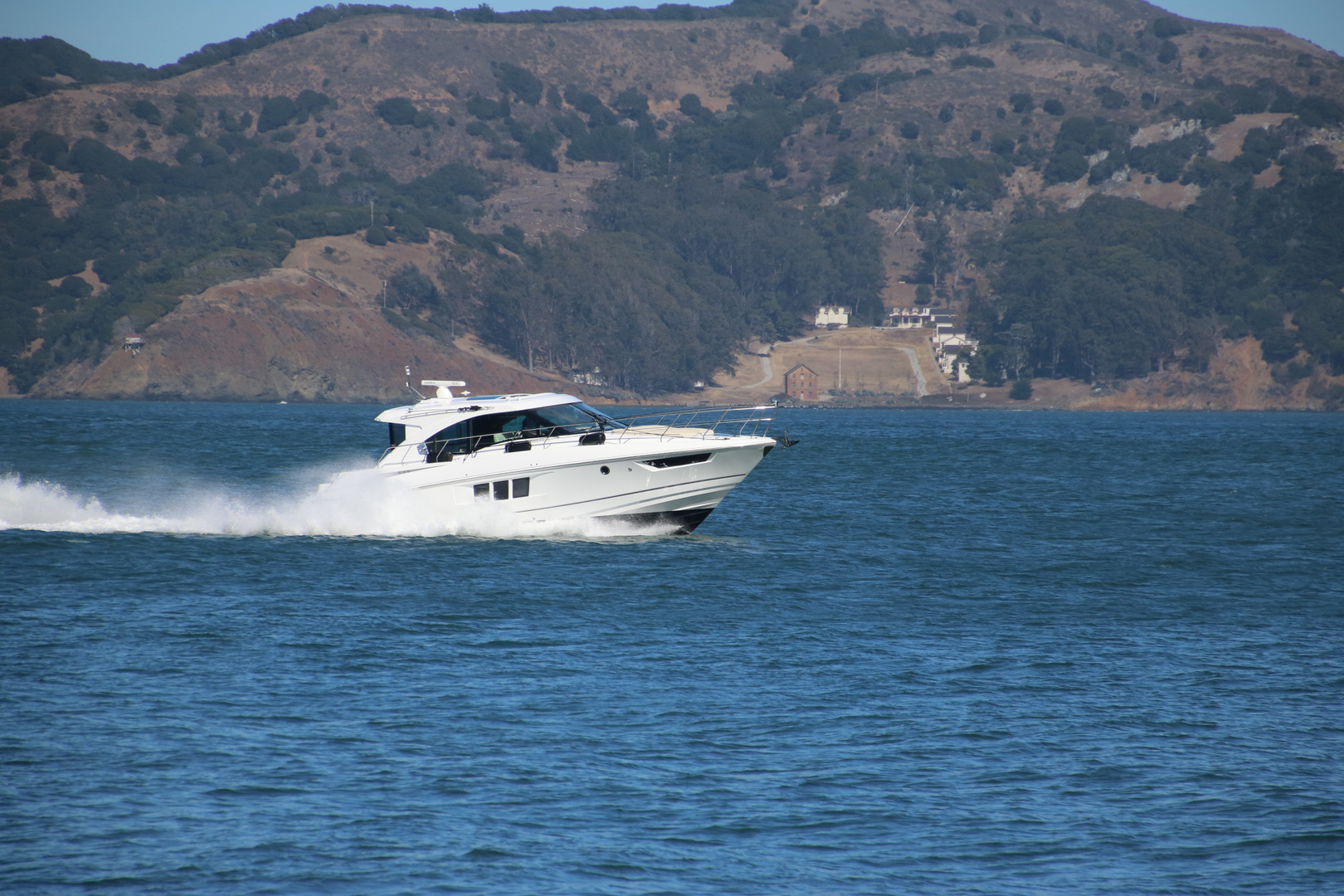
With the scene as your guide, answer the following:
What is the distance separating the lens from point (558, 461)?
28.8m

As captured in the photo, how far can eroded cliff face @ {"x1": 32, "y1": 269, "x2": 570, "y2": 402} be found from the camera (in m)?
160

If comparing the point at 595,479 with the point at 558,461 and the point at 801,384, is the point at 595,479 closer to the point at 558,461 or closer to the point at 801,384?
the point at 558,461

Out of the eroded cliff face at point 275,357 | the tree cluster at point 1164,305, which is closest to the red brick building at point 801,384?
the tree cluster at point 1164,305

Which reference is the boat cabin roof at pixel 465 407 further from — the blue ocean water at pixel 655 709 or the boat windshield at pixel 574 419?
the blue ocean water at pixel 655 709

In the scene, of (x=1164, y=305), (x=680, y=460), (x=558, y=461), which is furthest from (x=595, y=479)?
(x=1164, y=305)

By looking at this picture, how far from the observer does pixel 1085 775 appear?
14.5 meters

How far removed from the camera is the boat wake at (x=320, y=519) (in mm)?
29812

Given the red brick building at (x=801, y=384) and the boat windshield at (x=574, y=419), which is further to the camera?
the red brick building at (x=801, y=384)

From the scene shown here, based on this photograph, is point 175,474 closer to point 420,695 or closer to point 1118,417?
point 420,695

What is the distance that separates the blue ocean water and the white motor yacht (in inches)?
38.7

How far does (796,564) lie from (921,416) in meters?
136

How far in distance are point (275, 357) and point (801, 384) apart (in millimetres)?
69252

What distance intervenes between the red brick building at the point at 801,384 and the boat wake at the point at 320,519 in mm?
150992

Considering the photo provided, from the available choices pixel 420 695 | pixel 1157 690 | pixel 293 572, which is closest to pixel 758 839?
pixel 420 695
